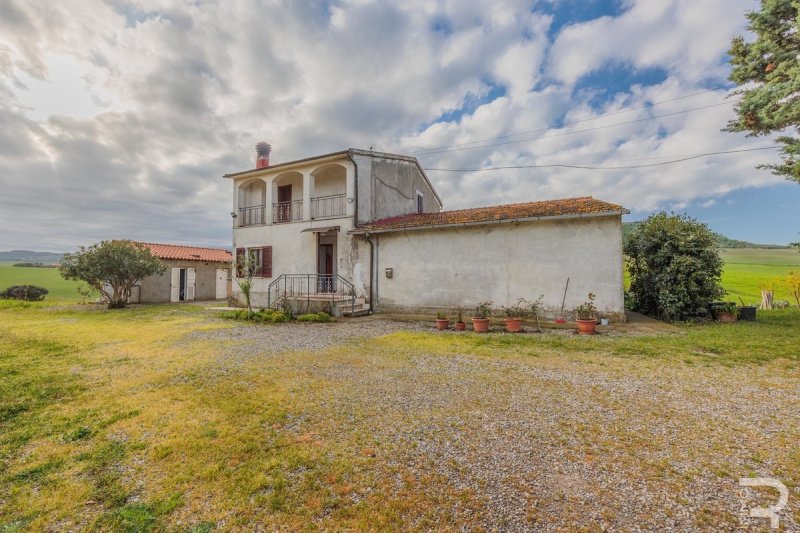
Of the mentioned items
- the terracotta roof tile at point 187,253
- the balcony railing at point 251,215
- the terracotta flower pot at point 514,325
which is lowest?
the terracotta flower pot at point 514,325

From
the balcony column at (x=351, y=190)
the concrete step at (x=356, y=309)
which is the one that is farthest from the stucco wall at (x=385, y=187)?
the concrete step at (x=356, y=309)

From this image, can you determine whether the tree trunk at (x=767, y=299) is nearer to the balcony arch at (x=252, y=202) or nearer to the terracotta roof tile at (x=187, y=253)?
the balcony arch at (x=252, y=202)

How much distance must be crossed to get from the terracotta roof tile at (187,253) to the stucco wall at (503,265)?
15204mm

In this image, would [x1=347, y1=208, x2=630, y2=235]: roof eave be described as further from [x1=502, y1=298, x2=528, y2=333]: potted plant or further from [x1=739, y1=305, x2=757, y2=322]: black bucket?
[x1=739, y1=305, x2=757, y2=322]: black bucket

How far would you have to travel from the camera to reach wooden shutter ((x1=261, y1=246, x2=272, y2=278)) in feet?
55.7

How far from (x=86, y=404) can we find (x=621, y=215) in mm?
12946

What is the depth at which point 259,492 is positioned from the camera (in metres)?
2.61

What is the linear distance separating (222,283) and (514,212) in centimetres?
2094

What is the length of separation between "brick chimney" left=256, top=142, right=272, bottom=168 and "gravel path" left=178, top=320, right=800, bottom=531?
15378 millimetres

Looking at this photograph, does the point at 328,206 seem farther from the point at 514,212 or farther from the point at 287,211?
the point at 514,212

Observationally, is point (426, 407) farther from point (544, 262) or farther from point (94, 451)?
point (544, 262)

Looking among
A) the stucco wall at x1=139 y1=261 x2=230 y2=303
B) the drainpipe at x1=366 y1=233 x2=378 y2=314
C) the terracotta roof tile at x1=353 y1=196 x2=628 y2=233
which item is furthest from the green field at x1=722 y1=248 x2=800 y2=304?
the stucco wall at x1=139 y1=261 x2=230 y2=303

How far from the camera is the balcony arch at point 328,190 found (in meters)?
16.1

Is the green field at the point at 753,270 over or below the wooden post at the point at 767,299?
over
